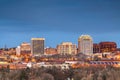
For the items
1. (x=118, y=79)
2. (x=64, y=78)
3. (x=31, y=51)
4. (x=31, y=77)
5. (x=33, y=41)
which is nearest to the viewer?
(x=118, y=79)

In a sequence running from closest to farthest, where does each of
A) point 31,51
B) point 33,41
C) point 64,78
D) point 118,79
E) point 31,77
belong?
1. point 118,79
2. point 31,77
3. point 64,78
4. point 31,51
5. point 33,41

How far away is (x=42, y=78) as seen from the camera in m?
33.1

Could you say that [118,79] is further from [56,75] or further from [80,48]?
[80,48]

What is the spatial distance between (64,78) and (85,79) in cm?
553

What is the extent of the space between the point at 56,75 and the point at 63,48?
79044 mm

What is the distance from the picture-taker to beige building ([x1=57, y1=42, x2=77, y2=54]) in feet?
380

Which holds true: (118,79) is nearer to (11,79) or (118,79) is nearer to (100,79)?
(100,79)

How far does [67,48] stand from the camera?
4683 inches

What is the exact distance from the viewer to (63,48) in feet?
387

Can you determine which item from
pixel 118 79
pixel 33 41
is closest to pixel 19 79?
pixel 118 79

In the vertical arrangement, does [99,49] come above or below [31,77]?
above

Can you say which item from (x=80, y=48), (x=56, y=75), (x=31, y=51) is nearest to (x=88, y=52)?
(x=80, y=48)

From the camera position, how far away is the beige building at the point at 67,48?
116 m

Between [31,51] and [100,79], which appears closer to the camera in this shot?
[100,79]
